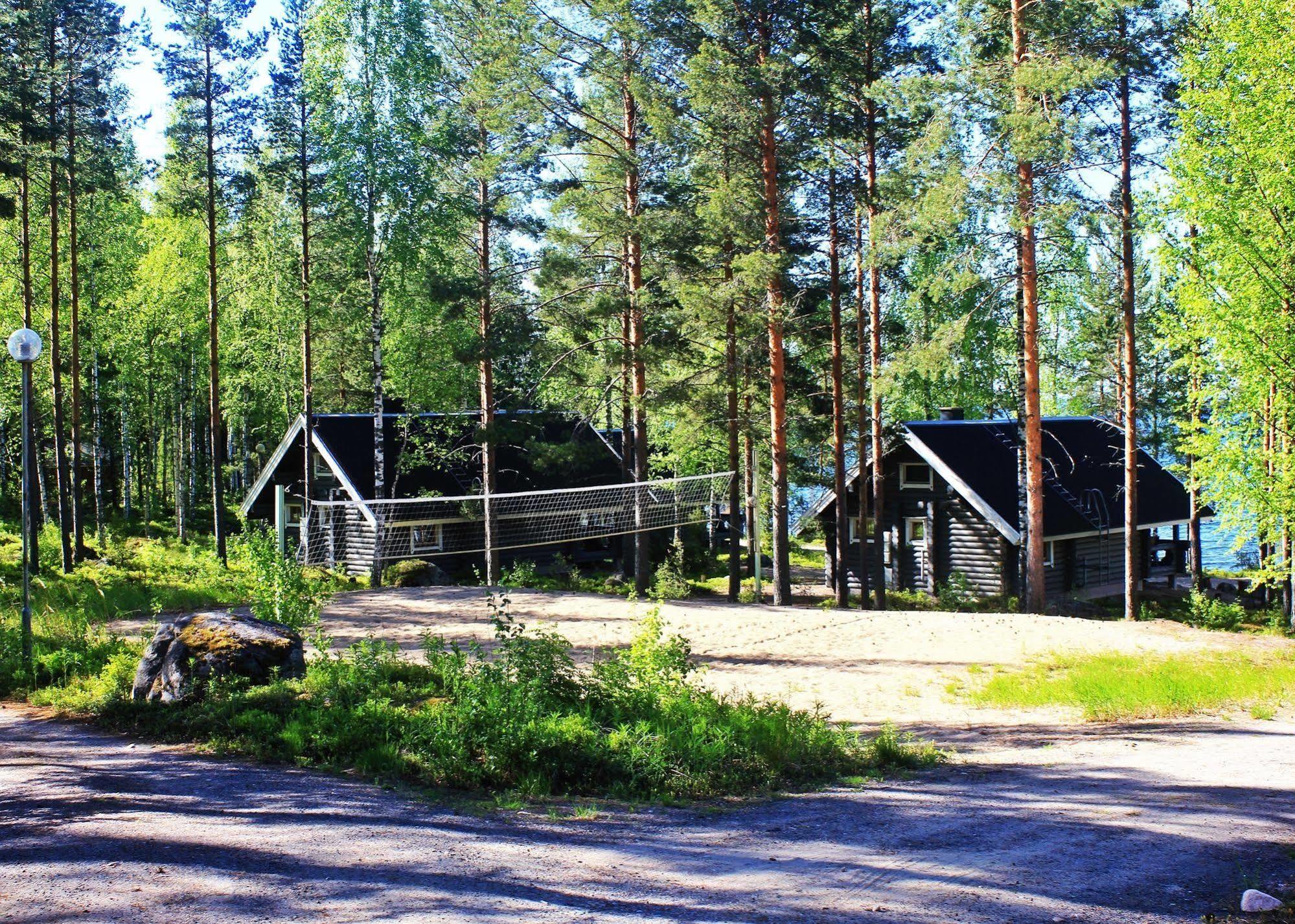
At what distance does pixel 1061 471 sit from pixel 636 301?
536 inches

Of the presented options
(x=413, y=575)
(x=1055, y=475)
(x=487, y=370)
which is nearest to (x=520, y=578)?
(x=413, y=575)

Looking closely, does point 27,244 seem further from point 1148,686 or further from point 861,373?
point 1148,686

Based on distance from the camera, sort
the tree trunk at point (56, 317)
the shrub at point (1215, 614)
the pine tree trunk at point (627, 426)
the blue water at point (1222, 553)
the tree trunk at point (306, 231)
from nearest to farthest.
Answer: the shrub at point (1215, 614) → the pine tree trunk at point (627, 426) → the tree trunk at point (56, 317) → the tree trunk at point (306, 231) → the blue water at point (1222, 553)

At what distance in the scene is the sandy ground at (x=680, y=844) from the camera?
15.7 feet

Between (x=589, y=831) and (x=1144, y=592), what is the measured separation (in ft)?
76.1

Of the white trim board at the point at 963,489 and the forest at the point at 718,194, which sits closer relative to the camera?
the forest at the point at 718,194

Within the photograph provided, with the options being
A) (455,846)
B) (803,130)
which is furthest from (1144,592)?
(455,846)

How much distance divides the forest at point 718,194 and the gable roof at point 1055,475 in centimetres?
218

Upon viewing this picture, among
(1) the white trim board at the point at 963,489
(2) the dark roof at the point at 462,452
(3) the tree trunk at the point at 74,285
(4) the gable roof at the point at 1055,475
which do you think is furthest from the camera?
(4) the gable roof at the point at 1055,475

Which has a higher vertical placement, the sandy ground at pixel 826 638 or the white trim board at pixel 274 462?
the white trim board at pixel 274 462

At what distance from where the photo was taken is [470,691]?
25.6 ft

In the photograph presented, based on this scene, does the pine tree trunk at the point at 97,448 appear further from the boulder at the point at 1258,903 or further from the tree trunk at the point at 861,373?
the boulder at the point at 1258,903

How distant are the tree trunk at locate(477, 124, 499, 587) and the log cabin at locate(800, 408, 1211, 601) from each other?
7.70 meters

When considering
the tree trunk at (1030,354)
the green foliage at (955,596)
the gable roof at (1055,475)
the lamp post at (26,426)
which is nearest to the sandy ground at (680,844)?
the lamp post at (26,426)
